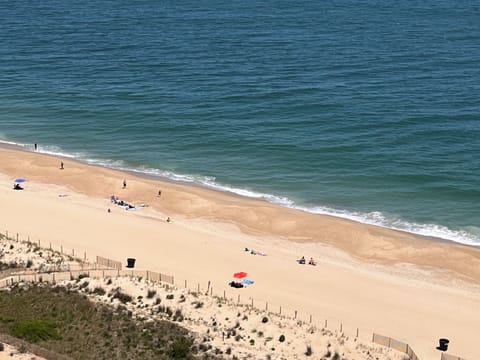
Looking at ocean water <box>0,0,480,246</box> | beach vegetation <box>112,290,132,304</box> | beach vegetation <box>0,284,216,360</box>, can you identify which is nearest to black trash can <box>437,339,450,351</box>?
beach vegetation <box>0,284,216,360</box>

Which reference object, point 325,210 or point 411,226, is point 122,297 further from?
point 411,226

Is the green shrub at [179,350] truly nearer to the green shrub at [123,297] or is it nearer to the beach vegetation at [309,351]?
the green shrub at [123,297]

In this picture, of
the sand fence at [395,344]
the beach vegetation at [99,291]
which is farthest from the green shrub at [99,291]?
the sand fence at [395,344]

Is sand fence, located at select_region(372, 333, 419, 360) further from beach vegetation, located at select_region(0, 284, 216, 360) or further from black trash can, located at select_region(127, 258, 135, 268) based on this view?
black trash can, located at select_region(127, 258, 135, 268)

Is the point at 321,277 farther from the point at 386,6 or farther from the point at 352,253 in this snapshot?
the point at 386,6

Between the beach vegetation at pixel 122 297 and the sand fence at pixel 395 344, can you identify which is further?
the beach vegetation at pixel 122 297

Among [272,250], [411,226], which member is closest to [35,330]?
[272,250]
